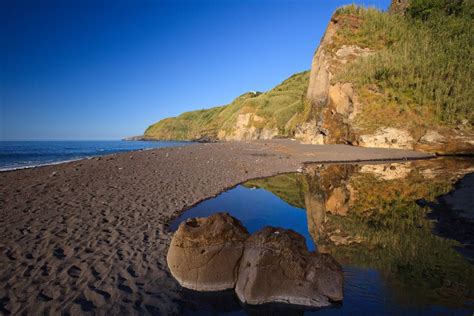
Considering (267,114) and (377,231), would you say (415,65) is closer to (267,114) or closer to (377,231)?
(377,231)

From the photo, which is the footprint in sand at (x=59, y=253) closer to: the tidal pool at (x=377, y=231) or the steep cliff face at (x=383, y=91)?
the tidal pool at (x=377, y=231)

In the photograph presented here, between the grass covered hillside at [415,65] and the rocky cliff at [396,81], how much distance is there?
84 mm

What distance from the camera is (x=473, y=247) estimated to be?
18.6ft

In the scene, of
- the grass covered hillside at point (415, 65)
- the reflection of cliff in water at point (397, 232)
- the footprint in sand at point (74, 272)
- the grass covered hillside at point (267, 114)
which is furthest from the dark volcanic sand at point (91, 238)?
the grass covered hillside at point (267, 114)

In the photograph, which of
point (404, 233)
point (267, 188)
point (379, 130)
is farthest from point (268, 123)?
point (404, 233)

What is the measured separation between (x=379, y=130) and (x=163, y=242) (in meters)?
26.1

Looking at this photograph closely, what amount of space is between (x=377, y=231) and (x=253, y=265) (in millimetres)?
4480

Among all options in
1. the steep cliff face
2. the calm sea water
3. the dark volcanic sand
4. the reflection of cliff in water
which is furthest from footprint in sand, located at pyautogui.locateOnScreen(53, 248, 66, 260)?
the steep cliff face

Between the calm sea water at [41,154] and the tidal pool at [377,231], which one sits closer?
the tidal pool at [377,231]

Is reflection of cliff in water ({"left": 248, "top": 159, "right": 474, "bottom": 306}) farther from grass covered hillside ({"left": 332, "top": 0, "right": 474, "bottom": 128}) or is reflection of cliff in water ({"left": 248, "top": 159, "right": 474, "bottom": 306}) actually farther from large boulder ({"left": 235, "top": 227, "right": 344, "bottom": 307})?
grass covered hillside ({"left": 332, "top": 0, "right": 474, "bottom": 128})

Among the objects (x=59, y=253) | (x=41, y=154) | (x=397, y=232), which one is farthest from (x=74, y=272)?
(x=41, y=154)

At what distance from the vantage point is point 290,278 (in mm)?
4066

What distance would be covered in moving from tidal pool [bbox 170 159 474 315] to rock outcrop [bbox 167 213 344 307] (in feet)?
0.58

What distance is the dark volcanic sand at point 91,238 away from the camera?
4250mm
